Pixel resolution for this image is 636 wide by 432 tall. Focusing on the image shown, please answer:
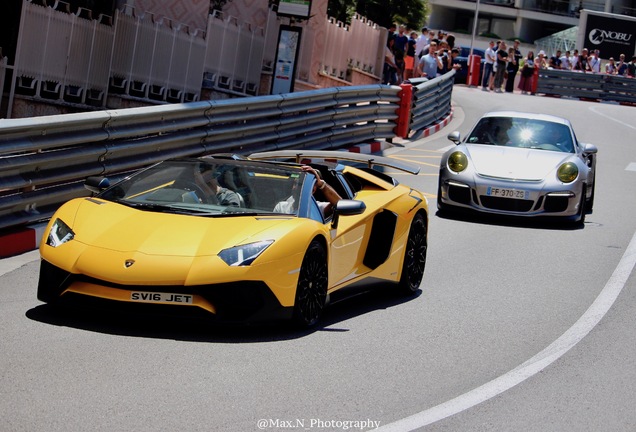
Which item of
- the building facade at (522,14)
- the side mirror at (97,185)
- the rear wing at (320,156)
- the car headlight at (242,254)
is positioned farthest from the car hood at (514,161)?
the building facade at (522,14)

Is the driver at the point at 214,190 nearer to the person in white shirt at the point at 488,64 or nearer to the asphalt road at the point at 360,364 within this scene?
the asphalt road at the point at 360,364

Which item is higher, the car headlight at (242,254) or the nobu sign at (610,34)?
the nobu sign at (610,34)

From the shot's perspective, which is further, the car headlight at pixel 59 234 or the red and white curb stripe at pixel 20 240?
the red and white curb stripe at pixel 20 240

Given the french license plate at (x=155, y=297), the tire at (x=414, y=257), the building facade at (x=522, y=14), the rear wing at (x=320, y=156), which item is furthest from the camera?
the building facade at (x=522, y=14)

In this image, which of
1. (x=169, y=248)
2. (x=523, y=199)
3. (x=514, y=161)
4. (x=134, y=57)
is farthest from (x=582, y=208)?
(x=134, y=57)

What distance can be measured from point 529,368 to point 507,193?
24.1 feet

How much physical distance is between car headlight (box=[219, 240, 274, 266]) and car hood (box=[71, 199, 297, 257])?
0.17 feet

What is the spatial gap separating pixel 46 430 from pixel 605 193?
1518cm

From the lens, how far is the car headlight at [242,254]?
720 centimetres

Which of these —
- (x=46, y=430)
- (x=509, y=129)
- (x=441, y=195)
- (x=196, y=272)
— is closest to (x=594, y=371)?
(x=196, y=272)

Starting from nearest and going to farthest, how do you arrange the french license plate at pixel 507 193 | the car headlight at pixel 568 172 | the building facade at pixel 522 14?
the french license plate at pixel 507 193
the car headlight at pixel 568 172
the building facade at pixel 522 14

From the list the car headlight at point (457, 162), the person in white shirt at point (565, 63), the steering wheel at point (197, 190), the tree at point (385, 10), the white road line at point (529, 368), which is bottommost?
the white road line at point (529, 368)

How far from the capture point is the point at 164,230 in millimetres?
7492

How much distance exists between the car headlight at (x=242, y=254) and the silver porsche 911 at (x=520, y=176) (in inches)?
302
